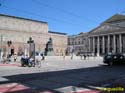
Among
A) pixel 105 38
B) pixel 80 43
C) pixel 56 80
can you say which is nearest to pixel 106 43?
pixel 105 38

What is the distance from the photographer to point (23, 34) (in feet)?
334

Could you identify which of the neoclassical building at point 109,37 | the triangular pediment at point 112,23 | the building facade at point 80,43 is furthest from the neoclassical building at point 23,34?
the building facade at point 80,43

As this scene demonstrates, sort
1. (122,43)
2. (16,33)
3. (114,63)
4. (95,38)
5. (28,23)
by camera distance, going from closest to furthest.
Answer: (114,63) → (16,33) → (28,23) → (122,43) → (95,38)

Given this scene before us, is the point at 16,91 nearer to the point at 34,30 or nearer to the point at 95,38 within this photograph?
the point at 34,30

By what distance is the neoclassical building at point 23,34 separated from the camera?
313 ft

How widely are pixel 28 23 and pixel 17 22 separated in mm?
6010

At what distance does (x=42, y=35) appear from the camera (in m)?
109

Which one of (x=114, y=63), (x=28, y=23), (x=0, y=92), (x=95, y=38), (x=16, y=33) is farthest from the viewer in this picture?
(x=95, y=38)

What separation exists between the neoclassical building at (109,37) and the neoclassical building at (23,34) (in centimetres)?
2480

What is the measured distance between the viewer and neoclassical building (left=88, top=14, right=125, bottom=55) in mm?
130500

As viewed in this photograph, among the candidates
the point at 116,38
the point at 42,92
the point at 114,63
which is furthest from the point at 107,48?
the point at 42,92

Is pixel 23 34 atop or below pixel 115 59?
atop

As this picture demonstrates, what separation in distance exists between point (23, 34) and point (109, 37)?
5500cm

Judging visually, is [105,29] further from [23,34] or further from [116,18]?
[23,34]
